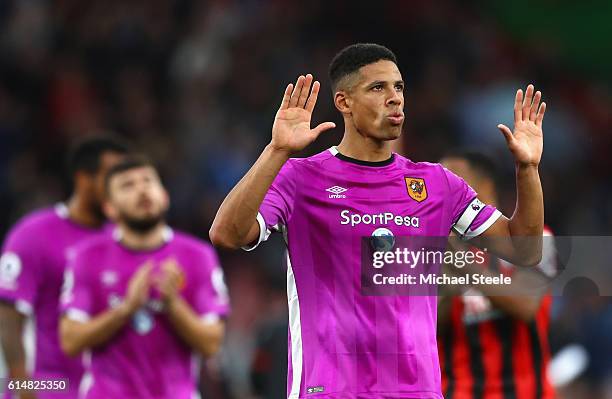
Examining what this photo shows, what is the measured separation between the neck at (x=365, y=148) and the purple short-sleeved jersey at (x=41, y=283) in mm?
3302

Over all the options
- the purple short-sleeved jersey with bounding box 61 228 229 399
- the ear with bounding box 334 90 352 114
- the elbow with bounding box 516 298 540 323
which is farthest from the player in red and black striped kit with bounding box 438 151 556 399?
the ear with bounding box 334 90 352 114

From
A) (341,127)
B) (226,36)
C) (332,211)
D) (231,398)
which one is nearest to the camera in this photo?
(332,211)

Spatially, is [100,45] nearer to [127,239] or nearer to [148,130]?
[148,130]

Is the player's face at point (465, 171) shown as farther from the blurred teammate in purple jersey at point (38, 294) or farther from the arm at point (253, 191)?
the arm at point (253, 191)

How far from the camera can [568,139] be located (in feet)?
Answer: 46.5

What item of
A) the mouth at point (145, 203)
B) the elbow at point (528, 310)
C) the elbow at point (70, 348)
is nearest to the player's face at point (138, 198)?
the mouth at point (145, 203)

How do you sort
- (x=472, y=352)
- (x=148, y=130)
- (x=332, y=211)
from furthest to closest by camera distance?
1. (x=148, y=130)
2. (x=472, y=352)
3. (x=332, y=211)

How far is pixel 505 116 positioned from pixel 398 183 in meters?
8.61

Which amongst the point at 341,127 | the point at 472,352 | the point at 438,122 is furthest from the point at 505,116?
the point at 472,352

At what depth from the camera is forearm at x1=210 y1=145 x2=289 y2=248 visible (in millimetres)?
5094

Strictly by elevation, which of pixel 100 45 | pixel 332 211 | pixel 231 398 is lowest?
pixel 231 398

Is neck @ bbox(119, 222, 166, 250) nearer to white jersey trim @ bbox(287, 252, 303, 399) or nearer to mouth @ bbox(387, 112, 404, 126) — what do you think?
white jersey trim @ bbox(287, 252, 303, 399)

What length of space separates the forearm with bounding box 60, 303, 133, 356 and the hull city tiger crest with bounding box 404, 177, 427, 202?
8.25 feet

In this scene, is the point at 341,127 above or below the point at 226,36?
below
